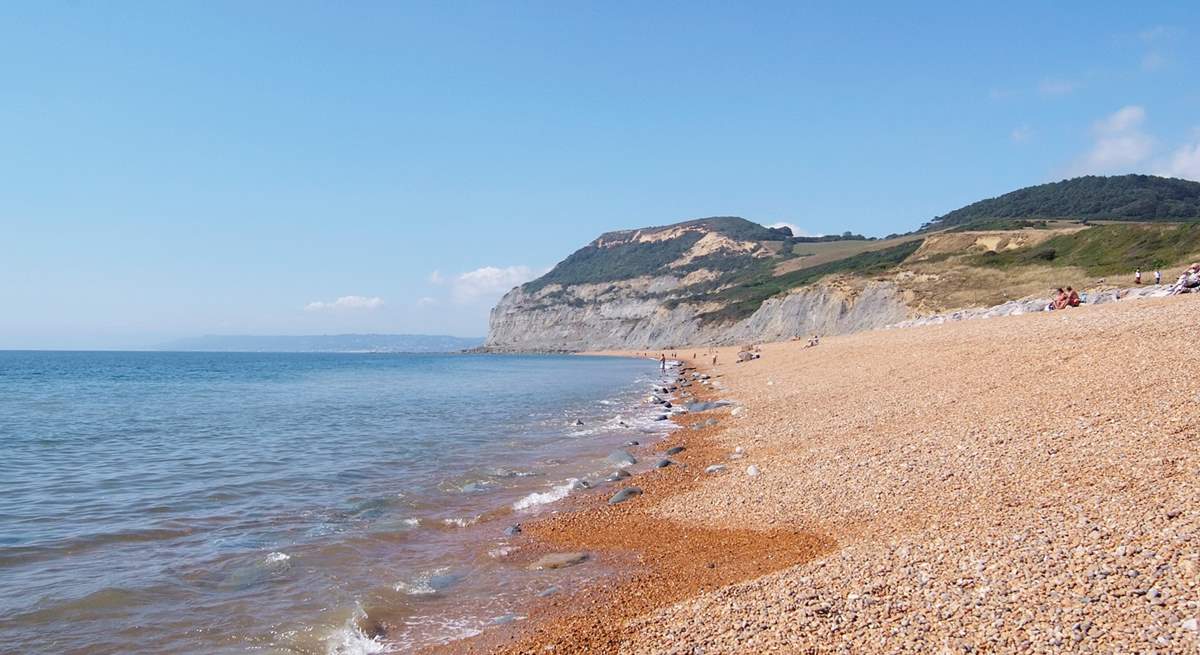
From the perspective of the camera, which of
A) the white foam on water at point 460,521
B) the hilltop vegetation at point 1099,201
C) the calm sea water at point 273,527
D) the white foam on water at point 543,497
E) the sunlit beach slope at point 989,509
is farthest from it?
the hilltop vegetation at point 1099,201

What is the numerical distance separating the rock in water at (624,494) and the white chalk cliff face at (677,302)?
58.3 m

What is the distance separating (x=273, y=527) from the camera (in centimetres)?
1197

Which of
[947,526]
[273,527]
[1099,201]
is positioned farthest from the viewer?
[1099,201]

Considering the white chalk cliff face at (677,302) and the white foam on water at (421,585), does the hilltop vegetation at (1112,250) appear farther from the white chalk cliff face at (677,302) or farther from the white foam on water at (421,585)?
the white foam on water at (421,585)

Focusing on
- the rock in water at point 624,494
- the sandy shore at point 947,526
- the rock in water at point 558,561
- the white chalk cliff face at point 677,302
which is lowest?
the rock in water at point 558,561

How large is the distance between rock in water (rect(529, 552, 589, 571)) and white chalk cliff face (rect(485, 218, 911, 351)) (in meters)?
62.0

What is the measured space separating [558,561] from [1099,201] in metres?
143

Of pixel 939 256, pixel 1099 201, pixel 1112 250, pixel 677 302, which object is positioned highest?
pixel 1099 201

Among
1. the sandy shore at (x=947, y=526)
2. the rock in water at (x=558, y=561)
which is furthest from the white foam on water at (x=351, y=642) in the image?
the rock in water at (x=558, y=561)

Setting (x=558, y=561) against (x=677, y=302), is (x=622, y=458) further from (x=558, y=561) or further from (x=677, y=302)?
(x=677, y=302)

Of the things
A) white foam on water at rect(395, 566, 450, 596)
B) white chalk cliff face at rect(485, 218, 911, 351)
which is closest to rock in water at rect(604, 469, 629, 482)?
white foam on water at rect(395, 566, 450, 596)

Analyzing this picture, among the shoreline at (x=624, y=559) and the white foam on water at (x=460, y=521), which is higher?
the shoreline at (x=624, y=559)

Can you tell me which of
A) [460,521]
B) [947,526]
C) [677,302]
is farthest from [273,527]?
[677,302]

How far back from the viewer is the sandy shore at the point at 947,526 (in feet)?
17.5
